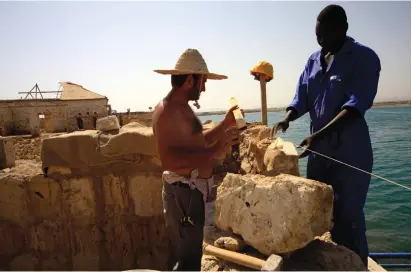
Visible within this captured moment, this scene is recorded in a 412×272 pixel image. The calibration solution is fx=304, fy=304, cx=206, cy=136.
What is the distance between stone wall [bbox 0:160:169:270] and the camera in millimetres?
4078

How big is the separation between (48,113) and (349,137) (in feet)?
72.3

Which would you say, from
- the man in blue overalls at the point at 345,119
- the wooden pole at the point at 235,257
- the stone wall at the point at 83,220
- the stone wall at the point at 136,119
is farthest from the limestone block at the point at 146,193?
the stone wall at the point at 136,119

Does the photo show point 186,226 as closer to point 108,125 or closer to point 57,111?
point 108,125

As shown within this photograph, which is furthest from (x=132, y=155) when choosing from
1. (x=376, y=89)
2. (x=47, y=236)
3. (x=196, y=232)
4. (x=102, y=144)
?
(x=376, y=89)

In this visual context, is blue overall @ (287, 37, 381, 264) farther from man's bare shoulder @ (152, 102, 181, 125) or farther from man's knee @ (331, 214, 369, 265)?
man's bare shoulder @ (152, 102, 181, 125)

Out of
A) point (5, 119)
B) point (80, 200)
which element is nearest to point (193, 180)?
point (80, 200)

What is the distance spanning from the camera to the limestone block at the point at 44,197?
4.12 m

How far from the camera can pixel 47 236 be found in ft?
13.7

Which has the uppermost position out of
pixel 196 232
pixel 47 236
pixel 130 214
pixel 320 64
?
pixel 320 64

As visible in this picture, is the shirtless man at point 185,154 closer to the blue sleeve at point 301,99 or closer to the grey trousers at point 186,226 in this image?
the grey trousers at point 186,226

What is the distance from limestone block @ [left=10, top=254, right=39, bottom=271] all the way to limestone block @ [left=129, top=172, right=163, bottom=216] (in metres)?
1.58

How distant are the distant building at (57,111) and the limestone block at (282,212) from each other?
65.3 ft

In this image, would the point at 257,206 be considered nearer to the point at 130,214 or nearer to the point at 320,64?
the point at 320,64

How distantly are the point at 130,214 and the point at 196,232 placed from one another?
228cm
